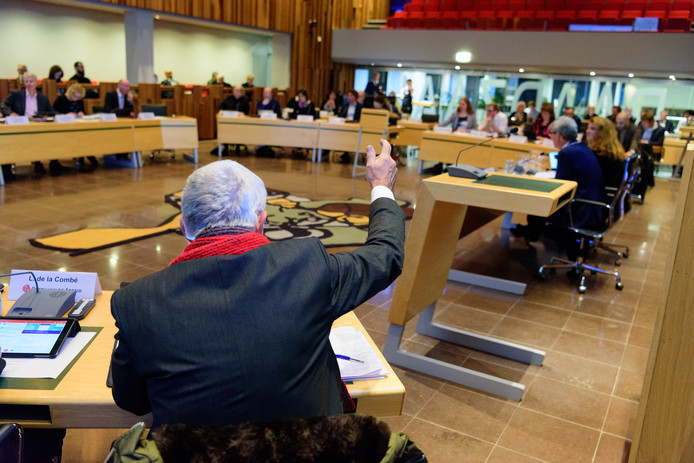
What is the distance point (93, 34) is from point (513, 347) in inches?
541

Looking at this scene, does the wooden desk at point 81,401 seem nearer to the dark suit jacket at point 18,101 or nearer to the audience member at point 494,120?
the dark suit jacket at point 18,101

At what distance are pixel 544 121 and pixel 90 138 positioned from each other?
6.82 m

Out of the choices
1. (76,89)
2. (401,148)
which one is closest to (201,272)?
(76,89)

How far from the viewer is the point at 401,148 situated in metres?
12.5

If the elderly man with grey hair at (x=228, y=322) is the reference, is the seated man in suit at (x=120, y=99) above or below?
above

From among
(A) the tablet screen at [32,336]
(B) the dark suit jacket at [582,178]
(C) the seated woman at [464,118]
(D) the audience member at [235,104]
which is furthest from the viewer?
(D) the audience member at [235,104]

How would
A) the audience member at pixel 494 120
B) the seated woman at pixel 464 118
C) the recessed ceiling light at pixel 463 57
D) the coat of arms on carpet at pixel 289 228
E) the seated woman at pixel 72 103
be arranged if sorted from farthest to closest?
the recessed ceiling light at pixel 463 57 → the seated woman at pixel 464 118 → the audience member at pixel 494 120 → the seated woman at pixel 72 103 → the coat of arms on carpet at pixel 289 228

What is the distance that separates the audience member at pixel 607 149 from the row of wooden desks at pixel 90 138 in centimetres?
657

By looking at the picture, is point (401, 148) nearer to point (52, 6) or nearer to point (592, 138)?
point (592, 138)

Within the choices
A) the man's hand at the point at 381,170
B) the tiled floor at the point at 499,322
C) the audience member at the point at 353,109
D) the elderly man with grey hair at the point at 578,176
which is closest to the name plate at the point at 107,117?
the tiled floor at the point at 499,322

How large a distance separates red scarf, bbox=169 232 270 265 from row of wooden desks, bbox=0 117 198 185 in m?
6.91

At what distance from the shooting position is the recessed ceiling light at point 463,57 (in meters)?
13.9

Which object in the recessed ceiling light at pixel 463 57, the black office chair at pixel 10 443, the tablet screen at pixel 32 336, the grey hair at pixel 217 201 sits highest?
the recessed ceiling light at pixel 463 57

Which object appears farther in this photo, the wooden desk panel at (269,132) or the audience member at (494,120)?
the wooden desk panel at (269,132)
